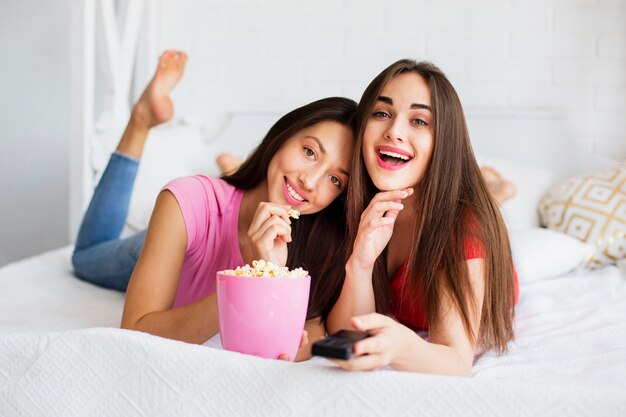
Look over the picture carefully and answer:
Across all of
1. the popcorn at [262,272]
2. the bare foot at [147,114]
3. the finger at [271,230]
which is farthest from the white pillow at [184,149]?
the popcorn at [262,272]

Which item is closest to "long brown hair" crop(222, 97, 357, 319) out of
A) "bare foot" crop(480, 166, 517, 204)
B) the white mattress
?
the white mattress

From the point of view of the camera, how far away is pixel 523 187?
237cm

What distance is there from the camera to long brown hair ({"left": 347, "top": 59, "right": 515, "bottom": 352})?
3.93 feet

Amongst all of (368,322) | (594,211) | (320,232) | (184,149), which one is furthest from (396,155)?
(184,149)

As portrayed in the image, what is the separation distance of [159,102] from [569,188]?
1.31m

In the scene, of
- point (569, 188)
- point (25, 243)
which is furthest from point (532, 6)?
point (25, 243)

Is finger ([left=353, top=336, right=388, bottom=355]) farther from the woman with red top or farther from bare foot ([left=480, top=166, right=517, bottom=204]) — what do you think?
bare foot ([left=480, top=166, right=517, bottom=204])

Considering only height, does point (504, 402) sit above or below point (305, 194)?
below

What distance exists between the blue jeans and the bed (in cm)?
4

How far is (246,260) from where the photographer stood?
1363mm

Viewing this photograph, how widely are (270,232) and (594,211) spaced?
142cm

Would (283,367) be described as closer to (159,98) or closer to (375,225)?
(375,225)

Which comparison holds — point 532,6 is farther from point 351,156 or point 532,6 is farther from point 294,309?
point 294,309

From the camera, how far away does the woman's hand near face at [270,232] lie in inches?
42.3
